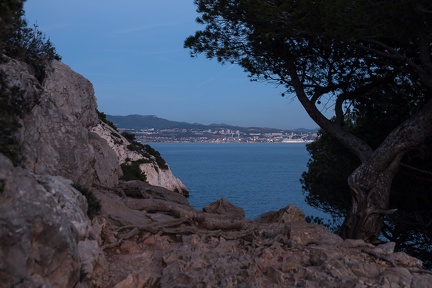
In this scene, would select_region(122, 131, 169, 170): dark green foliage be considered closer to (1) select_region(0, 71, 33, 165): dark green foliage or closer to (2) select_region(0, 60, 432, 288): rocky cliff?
(2) select_region(0, 60, 432, 288): rocky cliff

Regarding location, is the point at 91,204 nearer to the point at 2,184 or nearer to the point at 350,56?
the point at 2,184

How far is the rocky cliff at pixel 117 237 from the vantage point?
6.90m

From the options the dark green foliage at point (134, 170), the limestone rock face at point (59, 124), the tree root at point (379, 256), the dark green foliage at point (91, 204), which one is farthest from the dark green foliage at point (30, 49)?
the dark green foliage at point (134, 170)

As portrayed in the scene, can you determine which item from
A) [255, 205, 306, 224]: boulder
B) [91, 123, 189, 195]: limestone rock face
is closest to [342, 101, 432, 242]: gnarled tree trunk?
[255, 205, 306, 224]: boulder

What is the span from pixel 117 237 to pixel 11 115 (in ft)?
9.98

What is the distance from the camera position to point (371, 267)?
35.7 ft

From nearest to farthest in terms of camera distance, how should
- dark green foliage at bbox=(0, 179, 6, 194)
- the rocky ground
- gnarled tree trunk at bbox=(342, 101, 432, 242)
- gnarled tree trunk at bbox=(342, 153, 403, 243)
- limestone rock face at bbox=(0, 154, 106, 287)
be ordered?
limestone rock face at bbox=(0, 154, 106, 287) → dark green foliage at bbox=(0, 179, 6, 194) → the rocky ground → gnarled tree trunk at bbox=(342, 101, 432, 242) → gnarled tree trunk at bbox=(342, 153, 403, 243)

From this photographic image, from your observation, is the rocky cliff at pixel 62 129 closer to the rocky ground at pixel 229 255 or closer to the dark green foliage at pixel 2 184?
the rocky ground at pixel 229 255

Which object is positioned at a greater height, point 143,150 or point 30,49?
point 30,49

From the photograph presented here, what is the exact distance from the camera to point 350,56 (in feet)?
52.3

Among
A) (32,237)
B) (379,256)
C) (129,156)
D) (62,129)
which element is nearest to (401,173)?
(379,256)

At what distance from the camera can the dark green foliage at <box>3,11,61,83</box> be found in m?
13.4

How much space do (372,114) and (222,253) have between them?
8404mm

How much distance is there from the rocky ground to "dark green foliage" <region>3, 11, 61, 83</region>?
12.3 ft
